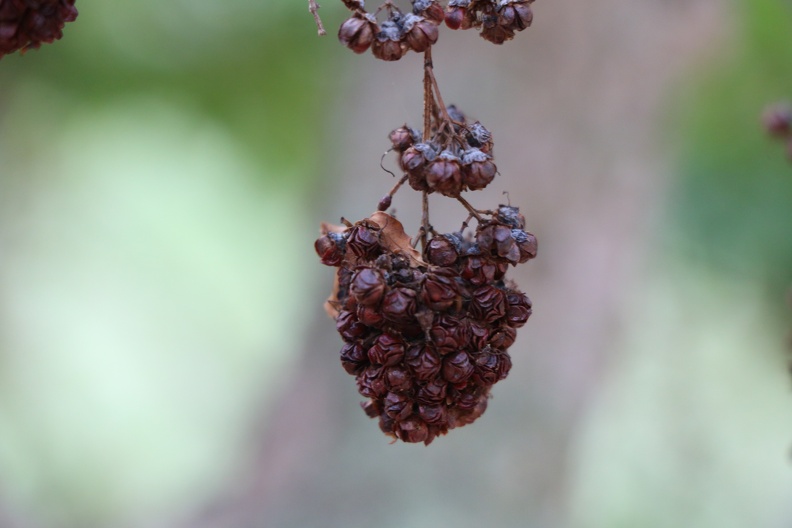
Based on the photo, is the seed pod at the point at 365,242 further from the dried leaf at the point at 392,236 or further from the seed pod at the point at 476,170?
the seed pod at the point at 476,170

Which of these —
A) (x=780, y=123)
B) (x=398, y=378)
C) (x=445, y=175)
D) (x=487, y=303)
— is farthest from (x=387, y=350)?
(x=780, y=123)

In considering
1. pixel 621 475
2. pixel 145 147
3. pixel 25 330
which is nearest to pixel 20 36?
pixel 621 475

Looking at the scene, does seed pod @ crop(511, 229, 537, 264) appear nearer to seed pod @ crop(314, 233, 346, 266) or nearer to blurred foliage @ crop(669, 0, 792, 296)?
seed pod @ crop(314, 233, 346, 266)

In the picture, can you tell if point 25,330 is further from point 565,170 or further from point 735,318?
point 735,318

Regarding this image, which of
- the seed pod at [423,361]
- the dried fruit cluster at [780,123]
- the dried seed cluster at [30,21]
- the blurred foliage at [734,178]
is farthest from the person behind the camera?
the blurred foliage at [734,178]

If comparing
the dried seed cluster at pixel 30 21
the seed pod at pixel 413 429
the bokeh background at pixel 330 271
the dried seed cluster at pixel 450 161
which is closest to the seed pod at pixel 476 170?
the dried seed cluster at pixel 450 161

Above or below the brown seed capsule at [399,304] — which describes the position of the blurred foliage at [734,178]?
above
